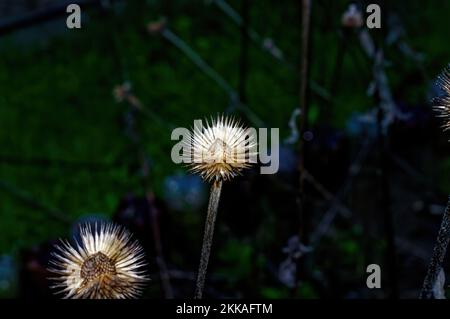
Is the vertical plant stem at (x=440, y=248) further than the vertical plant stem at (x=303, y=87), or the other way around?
the vertical plant stem at (x=303, y=87)

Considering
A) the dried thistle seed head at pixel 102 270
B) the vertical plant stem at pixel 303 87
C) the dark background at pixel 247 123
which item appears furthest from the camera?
the dark background at pixel 247 123

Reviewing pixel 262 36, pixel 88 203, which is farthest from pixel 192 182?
pixel 262 36

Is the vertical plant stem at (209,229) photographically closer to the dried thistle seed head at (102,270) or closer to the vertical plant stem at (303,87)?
the dried thistle seed head at (102,270)

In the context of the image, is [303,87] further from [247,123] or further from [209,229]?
[247,123]

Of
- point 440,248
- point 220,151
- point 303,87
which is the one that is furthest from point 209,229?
point 303,87

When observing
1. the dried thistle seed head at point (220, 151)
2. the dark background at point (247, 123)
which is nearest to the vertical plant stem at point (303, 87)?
the dark background at point (247, 123)

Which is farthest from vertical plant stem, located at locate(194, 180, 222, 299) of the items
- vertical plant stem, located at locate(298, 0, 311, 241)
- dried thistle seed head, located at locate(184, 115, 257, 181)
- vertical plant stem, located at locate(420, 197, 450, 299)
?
vertical plant stem, located at locate(298, 0, 311, 241)

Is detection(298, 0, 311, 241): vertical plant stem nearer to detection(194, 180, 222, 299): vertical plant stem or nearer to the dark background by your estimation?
A: the dark background

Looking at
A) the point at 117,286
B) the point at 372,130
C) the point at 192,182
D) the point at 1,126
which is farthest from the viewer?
the point at 1,126
